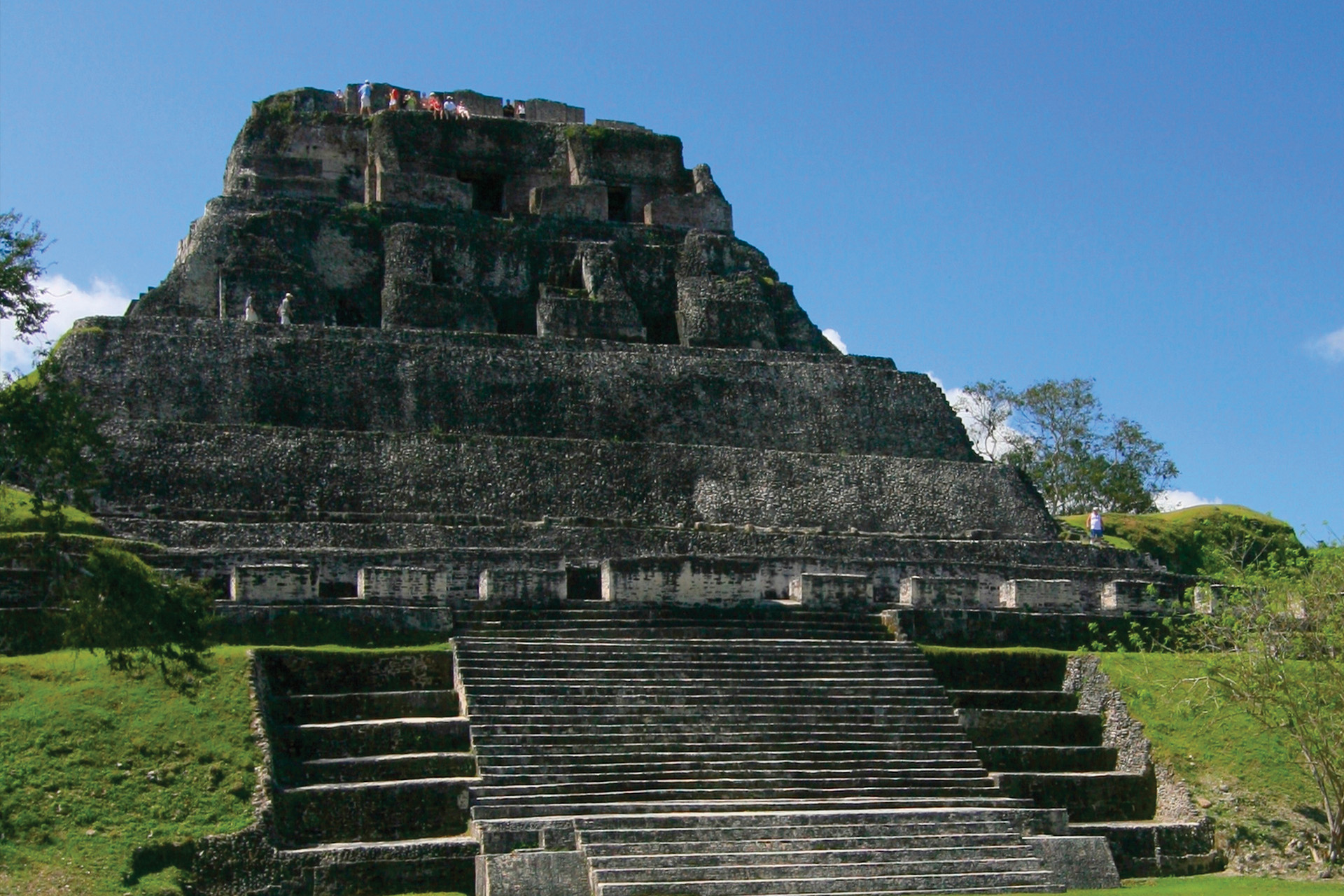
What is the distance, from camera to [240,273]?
24.7m

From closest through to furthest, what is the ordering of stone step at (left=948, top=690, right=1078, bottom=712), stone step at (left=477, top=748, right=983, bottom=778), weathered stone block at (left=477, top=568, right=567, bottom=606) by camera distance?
stone step at (left=477, top=748, right=983, bottom=778) → stone step at (left=948, top=690, right=1078, bottom=712) → weathered stone block at (left=477, top=568, right=567, bottom=606)

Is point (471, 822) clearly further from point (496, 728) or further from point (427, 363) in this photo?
point (427, 363)

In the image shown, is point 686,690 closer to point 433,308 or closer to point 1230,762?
point 1230,762

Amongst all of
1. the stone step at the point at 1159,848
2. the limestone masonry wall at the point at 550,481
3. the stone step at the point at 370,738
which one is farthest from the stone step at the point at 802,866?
the limestone masonry wall at the point at 550,481

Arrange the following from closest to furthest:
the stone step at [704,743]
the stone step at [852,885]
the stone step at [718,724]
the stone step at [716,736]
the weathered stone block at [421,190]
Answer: the stone step at [852,885]
the stone step at [704,743]
the stone step at [716,736]
the stone step at [718,724]
the weathered stone block at [421,190]

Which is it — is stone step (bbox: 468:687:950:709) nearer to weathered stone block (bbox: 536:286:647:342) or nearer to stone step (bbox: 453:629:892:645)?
stone step (bbox: 453:629:892:645)

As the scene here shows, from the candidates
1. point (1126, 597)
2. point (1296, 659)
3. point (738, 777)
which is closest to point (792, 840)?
point (738, 777)

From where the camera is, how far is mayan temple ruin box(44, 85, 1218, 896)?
13.3m

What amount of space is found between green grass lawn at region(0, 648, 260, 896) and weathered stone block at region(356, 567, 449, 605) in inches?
84.7

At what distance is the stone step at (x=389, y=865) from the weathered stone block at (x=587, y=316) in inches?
527

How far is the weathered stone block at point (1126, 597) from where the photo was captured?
62.7ft

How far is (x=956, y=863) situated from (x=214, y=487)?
10.6m

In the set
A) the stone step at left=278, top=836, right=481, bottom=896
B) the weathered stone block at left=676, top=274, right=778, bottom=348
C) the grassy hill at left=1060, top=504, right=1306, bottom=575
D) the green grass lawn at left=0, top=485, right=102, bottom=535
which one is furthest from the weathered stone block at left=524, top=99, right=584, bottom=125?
the stone step at left=278, top=836, right=481, bottom=896

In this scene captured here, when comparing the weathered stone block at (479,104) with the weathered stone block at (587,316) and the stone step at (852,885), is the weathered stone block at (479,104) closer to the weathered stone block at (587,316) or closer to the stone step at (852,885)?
the weathered stone block at (587,316)
